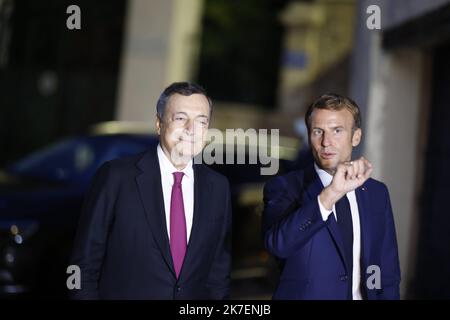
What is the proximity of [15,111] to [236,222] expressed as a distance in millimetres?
7741

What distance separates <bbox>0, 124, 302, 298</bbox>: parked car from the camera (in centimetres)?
549

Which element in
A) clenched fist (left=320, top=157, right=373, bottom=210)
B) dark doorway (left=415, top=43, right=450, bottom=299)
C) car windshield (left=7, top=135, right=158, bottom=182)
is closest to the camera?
clenched fist (left=320, top=157, right=373, bottom=210)

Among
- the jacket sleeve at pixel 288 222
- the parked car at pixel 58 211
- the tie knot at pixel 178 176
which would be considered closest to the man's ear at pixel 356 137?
the jacket sleeve at pixel 288 222

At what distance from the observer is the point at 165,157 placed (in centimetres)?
267

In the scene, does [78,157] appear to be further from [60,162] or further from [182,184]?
[182,184]

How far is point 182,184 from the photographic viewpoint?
2646 millimetres

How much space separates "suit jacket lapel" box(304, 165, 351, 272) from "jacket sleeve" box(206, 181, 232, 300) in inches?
15.0

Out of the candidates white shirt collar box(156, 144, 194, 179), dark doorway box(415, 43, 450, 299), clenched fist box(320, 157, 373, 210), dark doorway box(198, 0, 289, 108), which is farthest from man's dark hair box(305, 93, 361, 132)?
dark doorway box(198, 0, 289, 108)

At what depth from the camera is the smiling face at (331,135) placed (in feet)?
8.02

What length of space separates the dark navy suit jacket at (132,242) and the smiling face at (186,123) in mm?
156

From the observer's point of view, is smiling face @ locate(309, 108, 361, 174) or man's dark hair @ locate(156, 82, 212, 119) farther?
man's dark hair @ locate(156, 82, 212, 119)

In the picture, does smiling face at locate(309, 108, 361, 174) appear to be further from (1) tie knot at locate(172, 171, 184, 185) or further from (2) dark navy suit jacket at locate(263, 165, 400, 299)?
(1) tie knot at locate(172, 171, 184, 185)

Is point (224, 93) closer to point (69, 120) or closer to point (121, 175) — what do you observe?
point (69, 120)

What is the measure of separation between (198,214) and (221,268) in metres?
0.28
